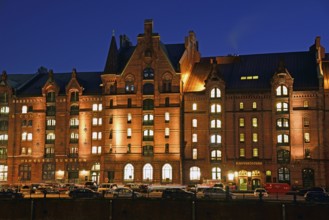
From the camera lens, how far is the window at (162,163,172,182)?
112 meters

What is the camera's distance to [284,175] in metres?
108

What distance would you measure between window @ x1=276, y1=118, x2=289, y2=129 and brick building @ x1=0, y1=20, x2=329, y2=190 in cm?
19

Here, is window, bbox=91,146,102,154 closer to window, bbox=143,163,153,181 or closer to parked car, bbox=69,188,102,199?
window, bbox=143,163,153,181

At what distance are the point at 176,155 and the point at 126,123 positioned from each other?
12.1 meters

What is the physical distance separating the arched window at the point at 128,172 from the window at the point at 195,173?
38.2 feet

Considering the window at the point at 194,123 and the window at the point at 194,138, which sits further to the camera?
the window at the point at 194,123

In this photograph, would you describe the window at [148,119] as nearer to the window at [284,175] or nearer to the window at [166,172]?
the window at [166,172]

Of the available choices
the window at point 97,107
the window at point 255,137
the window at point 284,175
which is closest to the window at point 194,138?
the window at point 255,137

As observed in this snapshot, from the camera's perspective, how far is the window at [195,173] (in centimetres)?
11278

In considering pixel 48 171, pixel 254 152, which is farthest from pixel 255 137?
pixel 48 171

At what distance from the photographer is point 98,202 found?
6931cm

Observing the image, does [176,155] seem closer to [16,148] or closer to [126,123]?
[126,123]

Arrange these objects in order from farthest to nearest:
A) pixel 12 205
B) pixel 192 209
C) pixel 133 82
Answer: pixel 133 82, pixel 12 205, pixel 192 209

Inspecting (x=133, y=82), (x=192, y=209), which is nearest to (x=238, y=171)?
(x=133, y=82)
